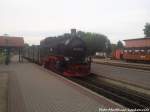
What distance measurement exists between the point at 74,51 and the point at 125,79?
174 inches

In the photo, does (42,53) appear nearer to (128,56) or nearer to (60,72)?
(60,72)

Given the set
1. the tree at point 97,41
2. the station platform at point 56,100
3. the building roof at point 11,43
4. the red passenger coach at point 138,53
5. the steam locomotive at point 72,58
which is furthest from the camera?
the tree at point 97,41

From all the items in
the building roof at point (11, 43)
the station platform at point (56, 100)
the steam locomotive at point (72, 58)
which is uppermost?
the building roof at point (11, 43)

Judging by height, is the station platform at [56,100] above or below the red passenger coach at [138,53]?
below

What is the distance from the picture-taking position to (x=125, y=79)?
60.9 feet

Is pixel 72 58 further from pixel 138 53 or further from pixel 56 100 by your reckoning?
pixel 138 53

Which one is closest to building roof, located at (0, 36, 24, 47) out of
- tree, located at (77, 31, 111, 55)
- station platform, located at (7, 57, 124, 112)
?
station platform, located at (7, 57, 124, 112)

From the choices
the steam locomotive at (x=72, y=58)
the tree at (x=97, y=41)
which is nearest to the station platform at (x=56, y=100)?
the steam locomotive at (x=72, y=58)

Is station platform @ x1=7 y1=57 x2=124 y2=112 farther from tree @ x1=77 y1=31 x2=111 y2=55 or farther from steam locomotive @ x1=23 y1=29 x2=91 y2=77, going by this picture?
tree @ x1=77 y1=31 x2=111 y2=55

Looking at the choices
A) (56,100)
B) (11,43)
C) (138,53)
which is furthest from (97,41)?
(56,100)

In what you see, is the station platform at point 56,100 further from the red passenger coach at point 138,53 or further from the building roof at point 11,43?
the building roof at point 11,43

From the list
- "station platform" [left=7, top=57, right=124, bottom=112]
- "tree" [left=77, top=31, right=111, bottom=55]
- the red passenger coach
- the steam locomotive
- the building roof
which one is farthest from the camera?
"tree" [left=77, top=31, right=111, bottom=55]

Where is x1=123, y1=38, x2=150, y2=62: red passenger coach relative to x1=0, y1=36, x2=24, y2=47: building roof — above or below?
below

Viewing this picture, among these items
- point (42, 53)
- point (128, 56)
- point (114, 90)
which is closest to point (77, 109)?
point (114, 90)
